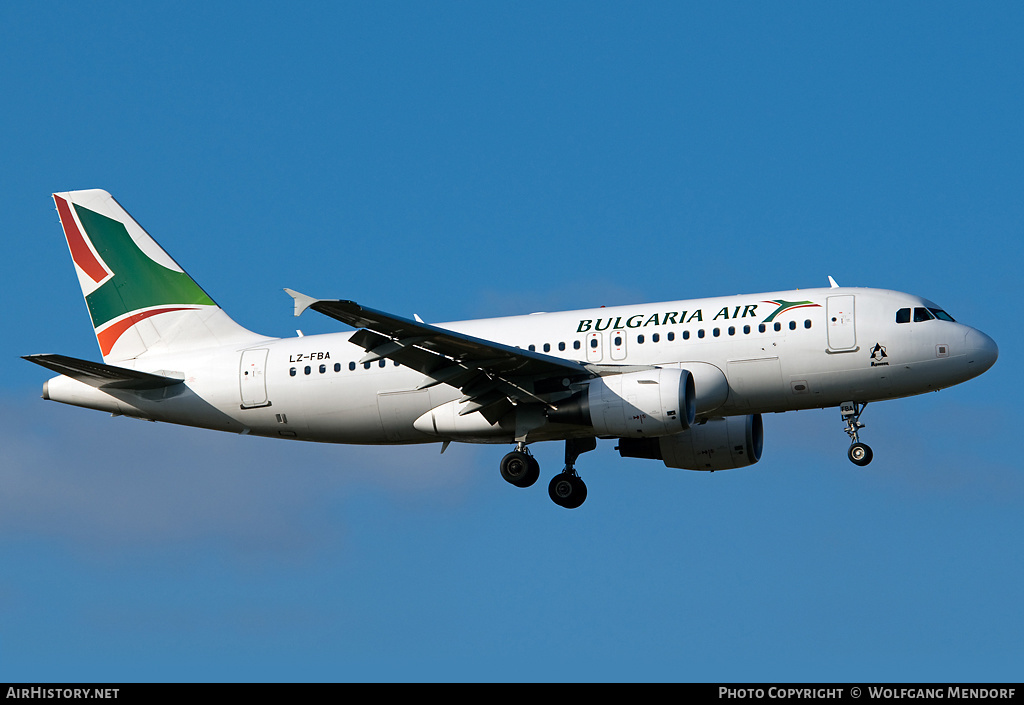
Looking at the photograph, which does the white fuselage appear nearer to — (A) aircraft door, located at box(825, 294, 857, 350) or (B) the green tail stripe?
(A) aircraft door, located at box(825, 294, 857, 350)

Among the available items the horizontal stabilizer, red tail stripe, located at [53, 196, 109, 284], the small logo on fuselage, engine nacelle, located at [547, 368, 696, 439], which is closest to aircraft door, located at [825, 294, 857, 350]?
the small logo on fuselage

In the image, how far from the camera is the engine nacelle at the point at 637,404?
35344mm

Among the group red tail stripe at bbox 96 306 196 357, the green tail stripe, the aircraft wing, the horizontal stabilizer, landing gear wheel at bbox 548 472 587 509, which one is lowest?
landing gear wheel at bbox 548 472 587 509

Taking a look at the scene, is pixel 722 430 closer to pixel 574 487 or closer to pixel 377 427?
pixel 574 487

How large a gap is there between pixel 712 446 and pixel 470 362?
8926 mm

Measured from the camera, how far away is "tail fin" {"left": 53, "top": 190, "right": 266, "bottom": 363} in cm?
4209

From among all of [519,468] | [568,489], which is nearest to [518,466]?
[519,468]

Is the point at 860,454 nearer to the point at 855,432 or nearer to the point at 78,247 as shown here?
the point at 855,432

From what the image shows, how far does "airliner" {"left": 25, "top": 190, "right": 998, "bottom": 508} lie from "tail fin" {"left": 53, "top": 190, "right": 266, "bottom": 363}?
0.07 meters

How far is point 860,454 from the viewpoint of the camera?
3681 centimetres

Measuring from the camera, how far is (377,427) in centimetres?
3906
